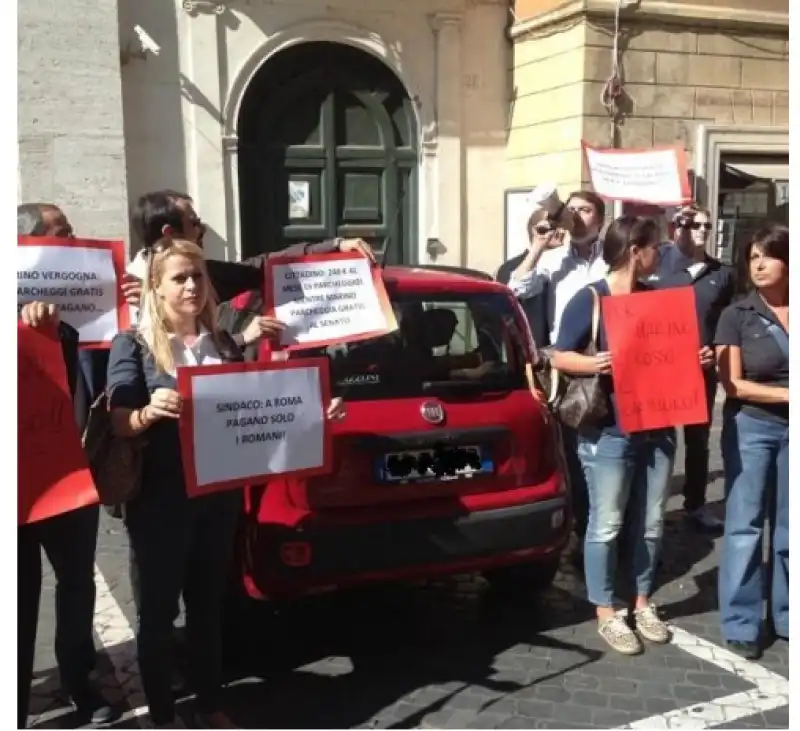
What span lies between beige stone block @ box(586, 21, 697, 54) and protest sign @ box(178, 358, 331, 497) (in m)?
7.62

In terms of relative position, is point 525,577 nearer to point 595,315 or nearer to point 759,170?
point 595,315

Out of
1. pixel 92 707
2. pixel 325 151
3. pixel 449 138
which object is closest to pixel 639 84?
pixel 449 138

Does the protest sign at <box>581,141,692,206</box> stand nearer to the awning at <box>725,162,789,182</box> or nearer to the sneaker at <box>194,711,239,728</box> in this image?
the awning at <box>725,162,789,182</box>

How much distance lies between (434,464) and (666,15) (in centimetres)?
789

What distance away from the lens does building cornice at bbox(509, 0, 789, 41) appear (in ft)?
31.8

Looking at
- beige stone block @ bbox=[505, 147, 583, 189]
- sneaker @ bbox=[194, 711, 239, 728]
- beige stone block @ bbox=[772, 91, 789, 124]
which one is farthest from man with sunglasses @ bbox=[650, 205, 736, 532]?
beige stone block @ bbox=[772, 91, 789, 124]

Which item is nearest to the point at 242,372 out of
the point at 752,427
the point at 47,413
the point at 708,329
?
the point at 47,413

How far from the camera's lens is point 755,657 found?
13.4 ft

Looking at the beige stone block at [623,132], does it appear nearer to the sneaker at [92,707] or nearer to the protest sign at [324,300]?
the protest sign at [324,300]

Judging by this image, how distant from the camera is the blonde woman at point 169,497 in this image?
3.13 metres

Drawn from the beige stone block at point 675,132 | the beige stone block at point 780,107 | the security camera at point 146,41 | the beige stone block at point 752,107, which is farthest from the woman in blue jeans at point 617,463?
the beige stone block at point 780,107

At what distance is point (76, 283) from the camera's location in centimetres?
353

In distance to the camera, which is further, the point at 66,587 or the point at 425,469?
the point at 425,469

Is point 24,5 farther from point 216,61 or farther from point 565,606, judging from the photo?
point 565,606
